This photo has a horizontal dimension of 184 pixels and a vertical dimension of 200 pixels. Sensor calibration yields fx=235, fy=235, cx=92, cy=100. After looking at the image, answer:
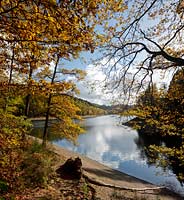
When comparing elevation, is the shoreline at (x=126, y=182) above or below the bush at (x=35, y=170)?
below

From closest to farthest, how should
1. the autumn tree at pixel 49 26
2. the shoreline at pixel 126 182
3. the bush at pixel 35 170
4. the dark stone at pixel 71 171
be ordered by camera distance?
the autumn tree at pixel 49 26 < the bush at pixel 35 170 < the dark stone at pixel 71 171 < the shoreline at pixel 126 182

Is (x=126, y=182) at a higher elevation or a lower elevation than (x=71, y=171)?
lower

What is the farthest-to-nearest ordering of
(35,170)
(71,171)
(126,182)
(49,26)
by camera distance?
(126,182), (71,171), (35,170), (49,26)

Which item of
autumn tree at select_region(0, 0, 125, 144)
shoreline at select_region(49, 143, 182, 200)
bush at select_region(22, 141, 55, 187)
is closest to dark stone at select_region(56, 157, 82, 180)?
shoreline at select_region(49, 143, 182, 200)

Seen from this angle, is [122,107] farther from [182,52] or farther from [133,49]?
[182,52]

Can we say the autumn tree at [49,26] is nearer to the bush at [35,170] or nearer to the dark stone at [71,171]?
the bush at [35,170]

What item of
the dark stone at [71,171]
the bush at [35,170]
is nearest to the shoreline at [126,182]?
the dark stone at [71,171]

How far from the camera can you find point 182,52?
283 inches

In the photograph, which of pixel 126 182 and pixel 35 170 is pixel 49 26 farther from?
pixel 126 182

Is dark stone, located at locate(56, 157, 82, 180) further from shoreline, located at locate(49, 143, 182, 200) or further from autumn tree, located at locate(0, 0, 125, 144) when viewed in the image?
autumn tree, located at locate(0, 0, 125, 144)

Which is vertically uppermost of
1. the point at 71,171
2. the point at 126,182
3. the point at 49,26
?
the point at 49,26

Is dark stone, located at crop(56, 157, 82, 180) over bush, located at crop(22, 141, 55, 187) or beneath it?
beneath

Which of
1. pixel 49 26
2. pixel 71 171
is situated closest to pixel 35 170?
pixel 71 171

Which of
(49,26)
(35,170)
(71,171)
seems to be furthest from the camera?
(71,171)
